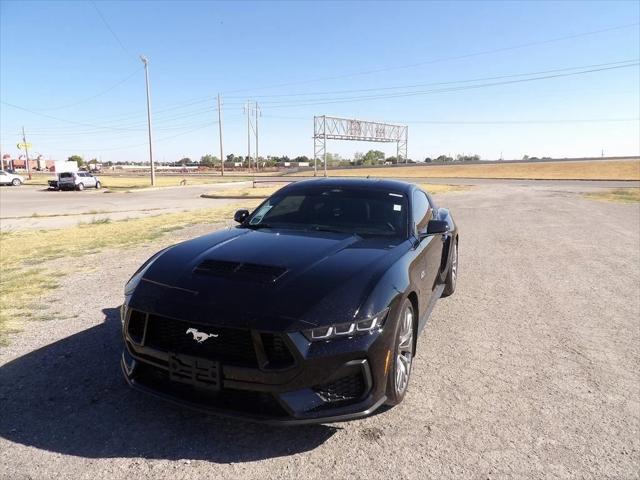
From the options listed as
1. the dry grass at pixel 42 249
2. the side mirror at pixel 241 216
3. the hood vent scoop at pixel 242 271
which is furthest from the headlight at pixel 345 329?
the dry grass at pixel 42 249

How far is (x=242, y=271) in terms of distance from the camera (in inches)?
112

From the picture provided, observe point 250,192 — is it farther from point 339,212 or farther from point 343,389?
point 343,389

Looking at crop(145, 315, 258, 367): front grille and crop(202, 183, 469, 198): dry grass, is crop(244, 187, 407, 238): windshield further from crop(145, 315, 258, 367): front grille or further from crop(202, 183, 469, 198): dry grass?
crop(202, 183, 469, 198): dry grass

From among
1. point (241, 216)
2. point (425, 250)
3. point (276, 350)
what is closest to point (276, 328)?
point (276, 350)

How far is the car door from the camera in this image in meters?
3.75

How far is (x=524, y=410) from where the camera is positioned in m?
3.02

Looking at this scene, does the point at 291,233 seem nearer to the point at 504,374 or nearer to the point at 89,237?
the point at 504,374

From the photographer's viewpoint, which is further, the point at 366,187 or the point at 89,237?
the point at 89,237

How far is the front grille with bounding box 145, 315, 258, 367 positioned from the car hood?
7cm

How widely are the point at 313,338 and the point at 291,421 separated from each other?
0.44 metres

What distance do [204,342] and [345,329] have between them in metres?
0.78

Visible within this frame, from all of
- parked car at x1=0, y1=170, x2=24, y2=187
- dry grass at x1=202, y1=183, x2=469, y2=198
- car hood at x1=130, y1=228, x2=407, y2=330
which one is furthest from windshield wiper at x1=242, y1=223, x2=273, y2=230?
parked car at x1=0, y1=170, x2=24, y2=187

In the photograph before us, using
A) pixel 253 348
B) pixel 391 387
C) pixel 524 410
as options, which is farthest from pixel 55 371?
pixel 524 410

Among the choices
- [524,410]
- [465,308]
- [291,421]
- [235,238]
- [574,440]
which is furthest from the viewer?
[465,308]
